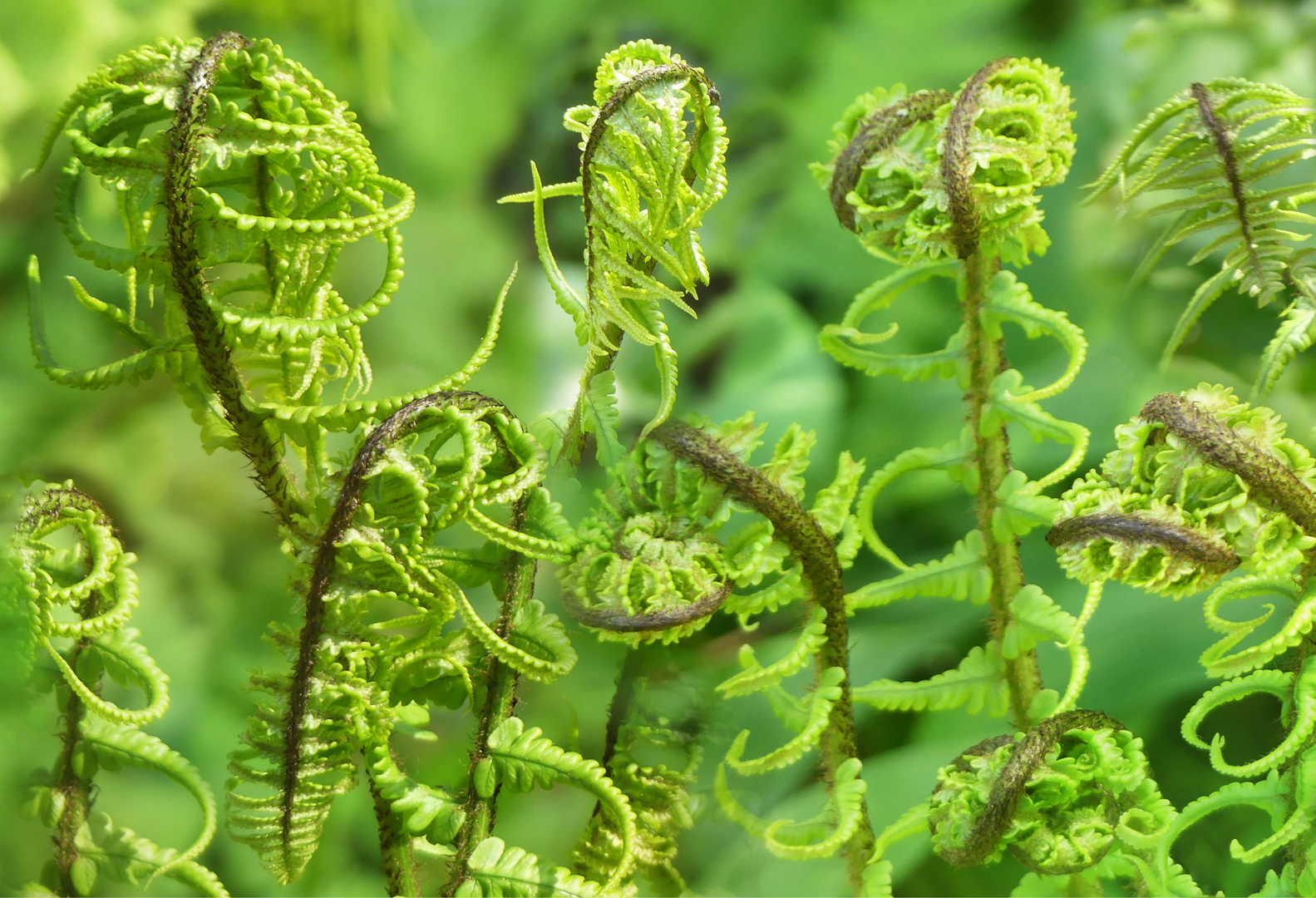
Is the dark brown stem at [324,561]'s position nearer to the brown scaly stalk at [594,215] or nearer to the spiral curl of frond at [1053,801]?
the brown scaly stalk at [594,215]

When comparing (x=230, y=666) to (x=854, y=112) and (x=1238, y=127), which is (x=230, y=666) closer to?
(x=854, y=112)

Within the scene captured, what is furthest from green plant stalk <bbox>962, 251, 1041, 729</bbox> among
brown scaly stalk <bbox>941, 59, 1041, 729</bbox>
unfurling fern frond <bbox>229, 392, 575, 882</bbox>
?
unfurling fern frond <bbox>229, 392, 575, 882</bbox>

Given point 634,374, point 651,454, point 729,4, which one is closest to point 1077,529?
point 651,454

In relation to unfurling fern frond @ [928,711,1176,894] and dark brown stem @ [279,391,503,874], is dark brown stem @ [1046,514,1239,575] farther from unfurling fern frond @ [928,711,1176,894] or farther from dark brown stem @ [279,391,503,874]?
dark brown stem @ [279,391,503,874]

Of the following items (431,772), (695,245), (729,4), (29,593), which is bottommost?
(431,772)

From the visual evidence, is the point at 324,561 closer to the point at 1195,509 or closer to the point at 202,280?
the point at 202,280

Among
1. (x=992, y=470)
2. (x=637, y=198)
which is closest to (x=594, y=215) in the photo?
(x=637, y=198)

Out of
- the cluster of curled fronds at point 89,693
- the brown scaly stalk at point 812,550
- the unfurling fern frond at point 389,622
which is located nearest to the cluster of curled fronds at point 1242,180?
the brown scaly stalk at point 812,550
